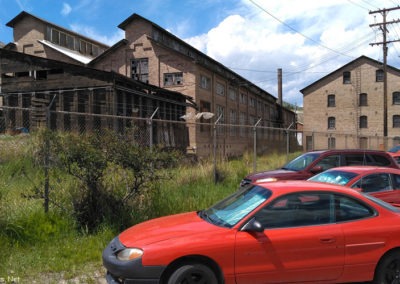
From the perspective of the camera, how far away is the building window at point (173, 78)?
110ft

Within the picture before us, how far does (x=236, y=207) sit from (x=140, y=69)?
31116 mm

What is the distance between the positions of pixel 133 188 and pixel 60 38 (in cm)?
3822

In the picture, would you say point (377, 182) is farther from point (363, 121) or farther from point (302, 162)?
point (363, 121)

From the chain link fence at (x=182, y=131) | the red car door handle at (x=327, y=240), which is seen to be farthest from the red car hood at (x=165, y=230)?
the chain link fence at (x=182, y=131)

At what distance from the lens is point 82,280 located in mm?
5207

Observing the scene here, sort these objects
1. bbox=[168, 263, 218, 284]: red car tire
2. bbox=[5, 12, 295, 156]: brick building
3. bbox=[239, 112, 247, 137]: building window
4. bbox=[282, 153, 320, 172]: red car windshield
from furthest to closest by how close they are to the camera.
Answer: bbox=[239, 112, 247, 137]: building window < bbox=[5, 12, 295, 156]: brick building < bbox=[282, 153, 320, 172]: red car windshield < bbox=[168, 263, 218, 284]: red car tire

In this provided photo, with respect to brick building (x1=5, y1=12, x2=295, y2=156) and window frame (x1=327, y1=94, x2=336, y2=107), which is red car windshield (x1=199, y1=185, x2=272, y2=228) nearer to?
brick building (x1=5, y1=12, x2=295, y2=156)

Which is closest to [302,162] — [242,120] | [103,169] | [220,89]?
[103,169]

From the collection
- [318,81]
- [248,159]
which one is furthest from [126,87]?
[318,81]

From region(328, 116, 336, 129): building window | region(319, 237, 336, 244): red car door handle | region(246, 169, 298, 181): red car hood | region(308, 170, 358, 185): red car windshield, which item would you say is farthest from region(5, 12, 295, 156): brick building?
region(319, 237, 336, 244): red car door handle

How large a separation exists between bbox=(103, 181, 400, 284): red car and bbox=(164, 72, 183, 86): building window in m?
29.0

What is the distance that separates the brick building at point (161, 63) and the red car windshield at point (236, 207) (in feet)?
71.8

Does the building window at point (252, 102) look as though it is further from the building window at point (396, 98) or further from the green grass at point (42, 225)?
the green grass at point (42, 225)

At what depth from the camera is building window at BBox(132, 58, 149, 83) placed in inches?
1361
